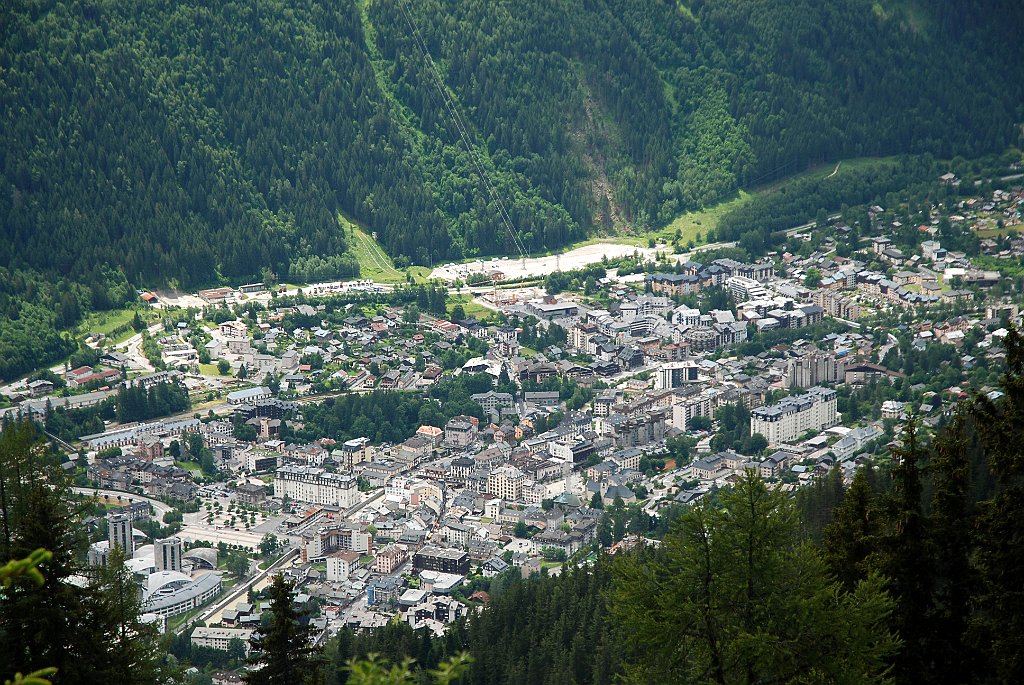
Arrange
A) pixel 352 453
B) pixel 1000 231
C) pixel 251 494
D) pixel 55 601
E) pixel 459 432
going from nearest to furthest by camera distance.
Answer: pixel 55 601, pixel 251 494, pixel 352 453, pixel 459 432, pixel 1000 231

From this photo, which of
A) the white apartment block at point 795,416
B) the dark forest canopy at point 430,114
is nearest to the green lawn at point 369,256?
the dark forest canopy at point 430,114

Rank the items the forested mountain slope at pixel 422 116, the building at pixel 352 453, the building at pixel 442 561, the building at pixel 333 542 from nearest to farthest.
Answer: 1. the building at pixel 442 561
2. the building at pixel 333 542
3. the building at pixel 352 453
4. the forested mountain slope at pixel 422 116

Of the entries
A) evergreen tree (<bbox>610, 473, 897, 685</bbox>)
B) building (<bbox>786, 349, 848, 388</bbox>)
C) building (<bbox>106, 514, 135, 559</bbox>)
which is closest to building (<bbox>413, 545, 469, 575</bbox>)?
building (<bbox>106, 514, 135, 559</bbox>)

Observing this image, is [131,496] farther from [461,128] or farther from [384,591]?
[461,128]

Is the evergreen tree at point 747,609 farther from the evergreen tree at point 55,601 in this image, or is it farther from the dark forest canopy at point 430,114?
the dark forest canopy at point 430,114

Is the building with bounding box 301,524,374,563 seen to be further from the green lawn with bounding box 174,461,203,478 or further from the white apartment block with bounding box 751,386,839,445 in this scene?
the white apartment block with bounding box 751,386,839,445

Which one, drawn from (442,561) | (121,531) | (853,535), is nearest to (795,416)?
(442,561)

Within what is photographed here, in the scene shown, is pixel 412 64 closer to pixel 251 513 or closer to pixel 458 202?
pixel 458 202
